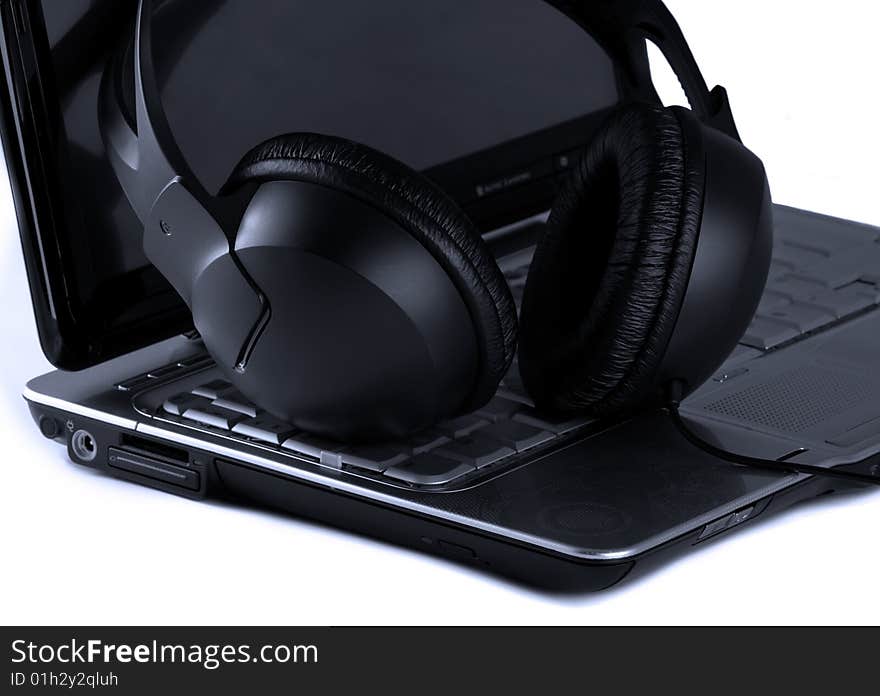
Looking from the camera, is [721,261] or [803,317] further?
[803,317]

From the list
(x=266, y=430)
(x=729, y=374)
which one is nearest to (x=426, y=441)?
(x=266, y=430)

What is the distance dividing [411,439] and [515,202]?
668mm

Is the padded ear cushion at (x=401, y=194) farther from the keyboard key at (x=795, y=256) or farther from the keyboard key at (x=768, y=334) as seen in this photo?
the keyboard key at (x=795, y=256)

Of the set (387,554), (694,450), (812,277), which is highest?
(812,277)

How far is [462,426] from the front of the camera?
1781 mm

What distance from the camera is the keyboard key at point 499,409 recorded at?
181 centimetres

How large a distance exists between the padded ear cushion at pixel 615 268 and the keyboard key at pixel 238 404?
0.27 meters

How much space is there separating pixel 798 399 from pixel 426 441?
1.25 feet

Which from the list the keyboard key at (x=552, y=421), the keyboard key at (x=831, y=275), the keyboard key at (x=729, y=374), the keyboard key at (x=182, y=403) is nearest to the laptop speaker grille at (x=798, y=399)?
the keyboard key at (x=729, y=374)

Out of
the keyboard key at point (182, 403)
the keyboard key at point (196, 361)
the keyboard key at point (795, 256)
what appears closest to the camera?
the keyboard key at point (182, 403)

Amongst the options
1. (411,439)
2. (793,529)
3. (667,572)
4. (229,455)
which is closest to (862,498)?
(793,529)

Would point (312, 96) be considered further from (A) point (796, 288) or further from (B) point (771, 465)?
(B) point (771, 465)

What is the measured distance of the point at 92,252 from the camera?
187cm

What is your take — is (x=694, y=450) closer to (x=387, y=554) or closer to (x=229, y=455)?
(x=387, y=554)
